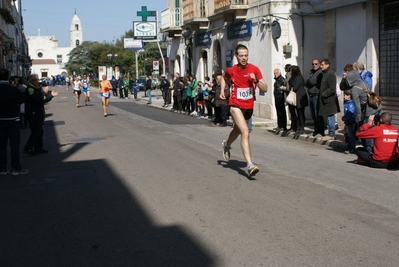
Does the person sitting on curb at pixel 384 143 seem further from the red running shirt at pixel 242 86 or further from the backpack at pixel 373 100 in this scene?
the red running shirt at pixel 242 86

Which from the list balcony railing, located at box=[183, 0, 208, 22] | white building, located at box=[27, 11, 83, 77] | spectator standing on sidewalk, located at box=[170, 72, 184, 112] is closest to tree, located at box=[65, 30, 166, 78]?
white building, located at box=[27, 11, 83, 77]

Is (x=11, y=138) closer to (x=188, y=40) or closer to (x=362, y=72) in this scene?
(x=362, y=72)

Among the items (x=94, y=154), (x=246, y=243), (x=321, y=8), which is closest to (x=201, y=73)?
(x=321, y=8)

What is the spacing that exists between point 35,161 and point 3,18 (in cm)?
3062

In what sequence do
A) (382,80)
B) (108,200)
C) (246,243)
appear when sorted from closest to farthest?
(246,243) < (108,200) < (382,80)

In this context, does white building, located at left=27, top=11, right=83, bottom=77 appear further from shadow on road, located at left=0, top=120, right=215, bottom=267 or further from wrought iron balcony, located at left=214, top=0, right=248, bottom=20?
shadow on road, located at left=0, top=120, right=215, bottom=267

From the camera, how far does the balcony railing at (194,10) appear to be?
31.0 meters

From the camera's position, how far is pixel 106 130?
18.3m

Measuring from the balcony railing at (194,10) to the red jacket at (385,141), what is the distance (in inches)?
834

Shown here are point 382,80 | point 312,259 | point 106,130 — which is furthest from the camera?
point 106,130

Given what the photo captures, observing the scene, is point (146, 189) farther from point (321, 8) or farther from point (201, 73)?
point (201, 73)

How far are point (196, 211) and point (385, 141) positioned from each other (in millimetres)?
4698

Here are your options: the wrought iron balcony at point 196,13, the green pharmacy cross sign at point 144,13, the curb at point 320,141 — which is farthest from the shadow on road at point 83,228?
the green pharmacy cross sign at point 144,13

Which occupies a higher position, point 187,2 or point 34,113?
point 187,2
